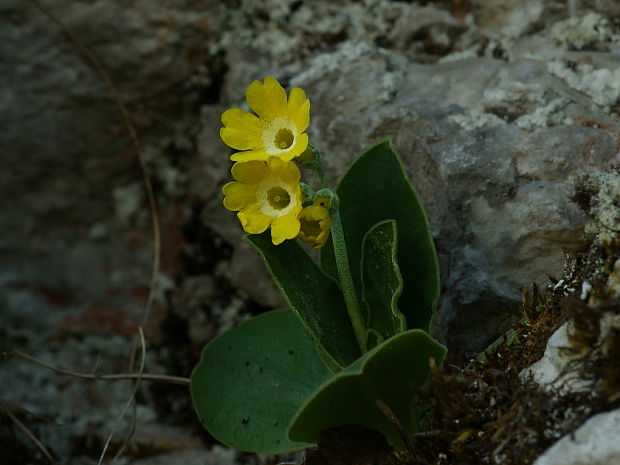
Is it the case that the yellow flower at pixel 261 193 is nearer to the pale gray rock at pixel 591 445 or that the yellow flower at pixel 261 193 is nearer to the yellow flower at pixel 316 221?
the yellow flower at pixel 316 221

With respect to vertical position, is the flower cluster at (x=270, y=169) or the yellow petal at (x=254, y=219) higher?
the flower cluster at (x=270, y=169)

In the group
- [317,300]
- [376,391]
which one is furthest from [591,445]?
[317,300]

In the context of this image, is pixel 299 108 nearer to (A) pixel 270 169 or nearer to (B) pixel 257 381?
(A) pixel 270 169

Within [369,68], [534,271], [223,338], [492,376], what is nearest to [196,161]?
[369,68]

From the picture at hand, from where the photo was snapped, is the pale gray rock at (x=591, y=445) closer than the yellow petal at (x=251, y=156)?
Yes

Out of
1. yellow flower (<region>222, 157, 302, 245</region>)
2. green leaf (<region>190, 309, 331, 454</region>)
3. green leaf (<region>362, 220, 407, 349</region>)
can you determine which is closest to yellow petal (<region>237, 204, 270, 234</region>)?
yellow flower (<region>222, 157, 302, 245</region>)

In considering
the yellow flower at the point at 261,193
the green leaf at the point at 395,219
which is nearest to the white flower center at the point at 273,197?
the yellow flower at the point at 261,193

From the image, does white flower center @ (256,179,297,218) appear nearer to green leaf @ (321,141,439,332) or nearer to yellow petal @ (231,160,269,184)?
yellow petal @ (231,160,269,184)
